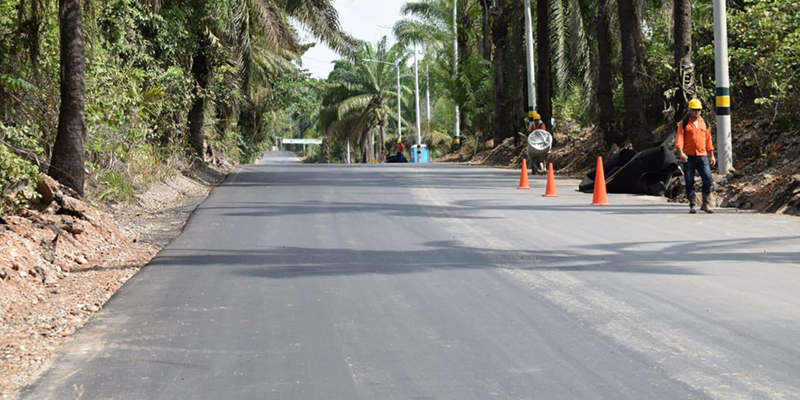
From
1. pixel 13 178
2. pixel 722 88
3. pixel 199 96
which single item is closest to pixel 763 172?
pixel 722 88

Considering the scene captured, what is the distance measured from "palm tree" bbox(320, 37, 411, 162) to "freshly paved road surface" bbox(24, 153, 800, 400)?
5603 centimetres

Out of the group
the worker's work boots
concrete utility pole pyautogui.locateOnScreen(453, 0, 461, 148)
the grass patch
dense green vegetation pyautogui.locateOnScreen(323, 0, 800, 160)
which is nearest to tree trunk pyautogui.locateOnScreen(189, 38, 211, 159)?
dense green vegetation pyautogui.locateOnScreen(323, 0, 800, 160)

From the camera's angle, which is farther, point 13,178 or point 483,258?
point 13,178

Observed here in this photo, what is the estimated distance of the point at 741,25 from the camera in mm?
22047

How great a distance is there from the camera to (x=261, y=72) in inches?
1698

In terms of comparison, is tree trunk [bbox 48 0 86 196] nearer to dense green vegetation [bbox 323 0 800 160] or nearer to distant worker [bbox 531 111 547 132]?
dense green vegetation [bbox 323 0 800 160]

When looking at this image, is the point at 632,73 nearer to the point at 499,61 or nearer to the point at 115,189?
the point at 115,189

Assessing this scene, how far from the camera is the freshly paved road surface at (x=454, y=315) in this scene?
5.71 meters

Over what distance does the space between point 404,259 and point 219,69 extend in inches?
791

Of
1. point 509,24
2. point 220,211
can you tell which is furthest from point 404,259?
point 509,24

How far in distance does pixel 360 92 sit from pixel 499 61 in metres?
29.7

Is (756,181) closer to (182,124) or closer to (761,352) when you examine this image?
(761,352)

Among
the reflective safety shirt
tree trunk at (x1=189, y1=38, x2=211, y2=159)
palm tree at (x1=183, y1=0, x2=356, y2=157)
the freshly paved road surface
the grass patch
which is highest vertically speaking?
palm tree at (x1=183, y1=0, x2=356, y2=157)

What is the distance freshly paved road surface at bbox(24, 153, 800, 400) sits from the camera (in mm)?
5707
